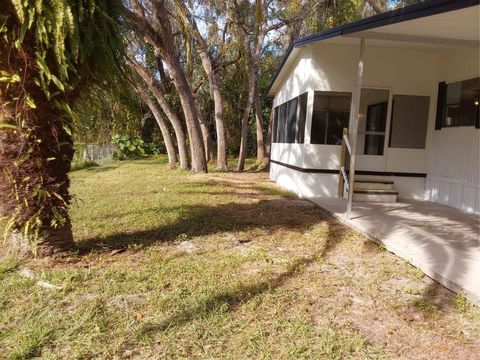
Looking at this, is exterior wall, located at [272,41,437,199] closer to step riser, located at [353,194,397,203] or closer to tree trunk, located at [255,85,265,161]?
step riser, located at [353,194,397,203]

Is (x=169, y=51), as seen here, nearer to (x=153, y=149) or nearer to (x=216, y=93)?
(x=216, y=93)

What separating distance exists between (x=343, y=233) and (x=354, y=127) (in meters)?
1.87

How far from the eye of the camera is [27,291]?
3.63 metres

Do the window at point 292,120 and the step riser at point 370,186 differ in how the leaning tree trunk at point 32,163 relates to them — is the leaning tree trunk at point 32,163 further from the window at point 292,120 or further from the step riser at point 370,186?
the step riser at point 370,186

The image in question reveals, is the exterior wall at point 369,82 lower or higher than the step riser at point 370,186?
higher

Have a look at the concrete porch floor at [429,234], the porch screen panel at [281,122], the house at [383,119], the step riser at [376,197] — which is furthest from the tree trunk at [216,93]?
the step riser at [376,197]

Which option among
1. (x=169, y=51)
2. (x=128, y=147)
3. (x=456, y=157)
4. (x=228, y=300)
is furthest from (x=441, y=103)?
(x=128, y=147)

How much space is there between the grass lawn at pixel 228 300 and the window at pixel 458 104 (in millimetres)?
3813

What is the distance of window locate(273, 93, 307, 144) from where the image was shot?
900cm

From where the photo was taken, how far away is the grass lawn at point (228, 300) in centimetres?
282

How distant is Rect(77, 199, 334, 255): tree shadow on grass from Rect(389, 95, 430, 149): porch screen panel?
109 inches

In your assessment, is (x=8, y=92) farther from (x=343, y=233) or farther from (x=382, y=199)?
(x=382, y=199)

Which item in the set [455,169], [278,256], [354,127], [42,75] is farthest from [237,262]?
[455,169]

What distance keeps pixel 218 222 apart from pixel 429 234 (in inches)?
126
